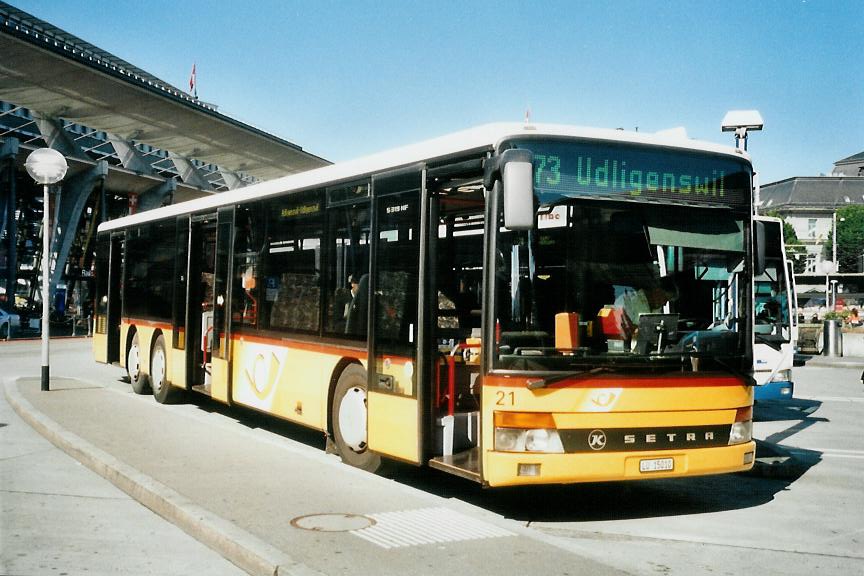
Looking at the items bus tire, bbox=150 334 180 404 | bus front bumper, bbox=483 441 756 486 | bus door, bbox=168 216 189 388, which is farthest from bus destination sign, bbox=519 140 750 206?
bus tire, bbox=150 334 180 404

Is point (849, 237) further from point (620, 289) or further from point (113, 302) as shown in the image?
point (620, 289)

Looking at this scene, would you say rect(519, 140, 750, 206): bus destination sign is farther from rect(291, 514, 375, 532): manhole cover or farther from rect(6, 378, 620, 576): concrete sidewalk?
rect(291, 514, 375, 532): manhole cover

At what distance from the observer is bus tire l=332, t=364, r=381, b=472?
29.9 feet

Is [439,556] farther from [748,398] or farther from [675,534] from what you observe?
[748,398]

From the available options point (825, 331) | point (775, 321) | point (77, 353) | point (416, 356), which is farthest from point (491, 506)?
point (825, 331)

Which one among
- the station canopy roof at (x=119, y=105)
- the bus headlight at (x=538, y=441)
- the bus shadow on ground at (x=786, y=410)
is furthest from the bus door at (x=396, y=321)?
the station canopy roof at (x=119, y=105)

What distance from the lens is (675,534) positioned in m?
7.21

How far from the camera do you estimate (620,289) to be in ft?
24.0

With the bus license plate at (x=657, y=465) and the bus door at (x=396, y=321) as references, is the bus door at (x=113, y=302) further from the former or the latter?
the bus license plate at (x=657, y=465)

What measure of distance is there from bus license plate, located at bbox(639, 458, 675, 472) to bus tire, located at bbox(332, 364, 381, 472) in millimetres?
2740

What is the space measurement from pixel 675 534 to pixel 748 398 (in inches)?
54.8

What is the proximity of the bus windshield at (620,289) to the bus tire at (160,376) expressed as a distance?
29.8ft

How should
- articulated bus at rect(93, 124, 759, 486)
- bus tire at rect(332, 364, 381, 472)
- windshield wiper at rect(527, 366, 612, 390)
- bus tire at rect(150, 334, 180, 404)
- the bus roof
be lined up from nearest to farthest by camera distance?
windshield wiper at rect(527, 366, 612, 390), articulated bus at rect(93, 124, 759, 486), the bus roof, bus tire at rect(332, 364, 381, 472), bus tire at rect(150, 334, 180, 404)

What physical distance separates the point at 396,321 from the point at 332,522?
211cm
